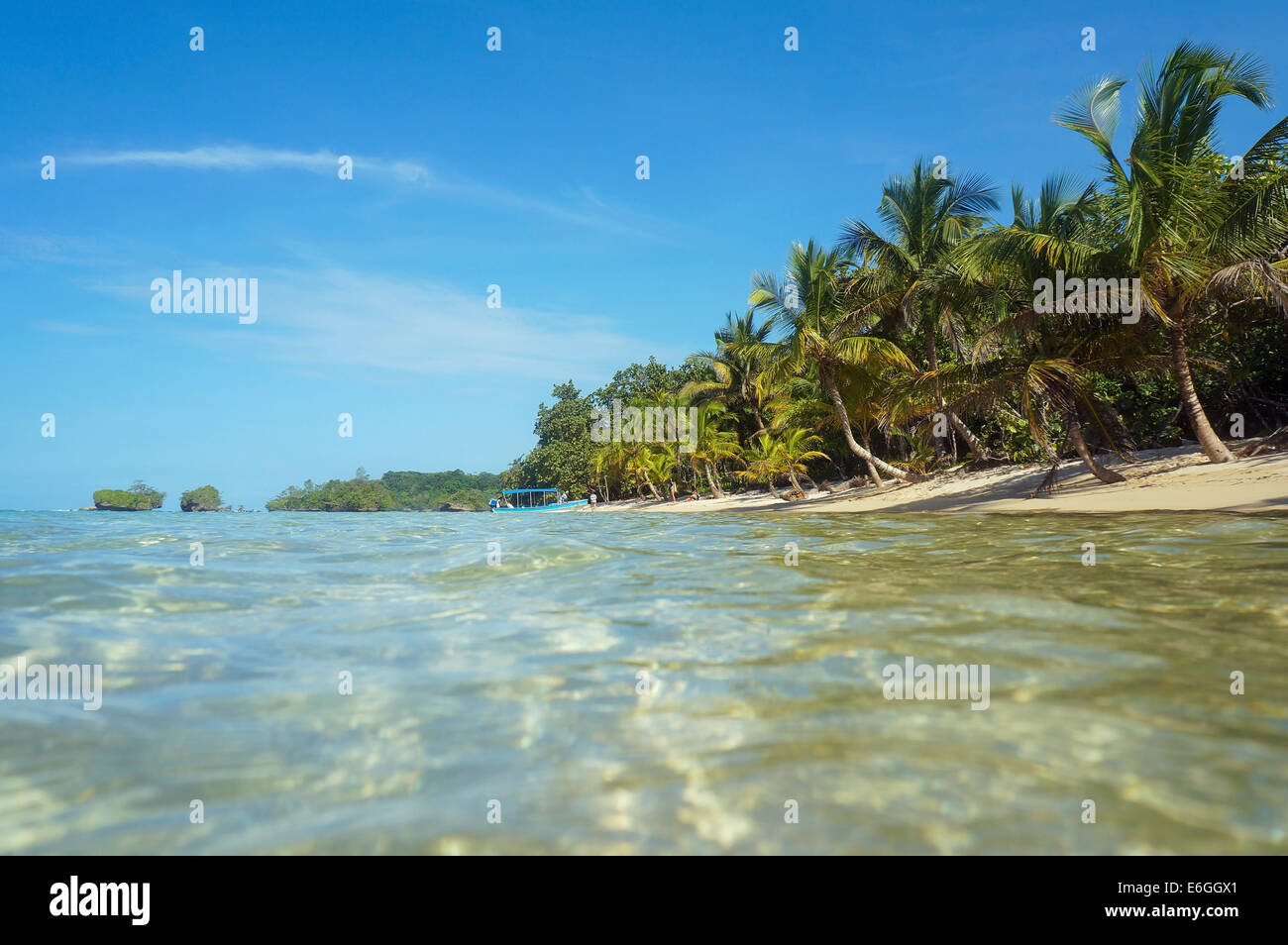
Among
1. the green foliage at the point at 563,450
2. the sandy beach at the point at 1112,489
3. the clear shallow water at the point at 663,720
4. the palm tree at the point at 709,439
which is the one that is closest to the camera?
the clear shallow water at the point at 663,720

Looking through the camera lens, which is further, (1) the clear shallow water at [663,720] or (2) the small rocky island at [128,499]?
(2) the small rocky island at [128,499]

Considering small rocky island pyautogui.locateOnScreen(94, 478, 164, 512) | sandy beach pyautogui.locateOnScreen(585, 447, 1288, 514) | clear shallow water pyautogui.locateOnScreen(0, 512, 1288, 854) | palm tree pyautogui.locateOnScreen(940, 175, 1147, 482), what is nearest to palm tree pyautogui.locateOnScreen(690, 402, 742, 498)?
sandy beach pyautogui.locateOnScreen(585, 447, 1288, 514)

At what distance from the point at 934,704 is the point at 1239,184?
50.5ft

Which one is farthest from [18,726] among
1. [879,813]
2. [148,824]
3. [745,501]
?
[745,501]

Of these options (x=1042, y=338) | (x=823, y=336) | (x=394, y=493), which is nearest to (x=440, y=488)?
(x=394, y=493)

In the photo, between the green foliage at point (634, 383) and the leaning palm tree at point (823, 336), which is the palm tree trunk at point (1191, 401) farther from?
the green foliage at point (634, 383)

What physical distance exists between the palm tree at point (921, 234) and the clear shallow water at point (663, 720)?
55.7ft

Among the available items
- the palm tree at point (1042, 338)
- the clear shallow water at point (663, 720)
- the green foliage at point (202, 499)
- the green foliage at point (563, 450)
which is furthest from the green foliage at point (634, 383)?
the green foliage at point (202, 499)

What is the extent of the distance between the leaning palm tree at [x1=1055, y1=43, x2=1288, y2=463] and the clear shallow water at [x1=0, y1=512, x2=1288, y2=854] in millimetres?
10180

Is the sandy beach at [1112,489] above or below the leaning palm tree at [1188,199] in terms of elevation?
below

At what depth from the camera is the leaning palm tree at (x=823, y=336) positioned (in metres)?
20.2

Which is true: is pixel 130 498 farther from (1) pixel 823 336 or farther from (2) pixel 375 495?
(1) pixel 823 336

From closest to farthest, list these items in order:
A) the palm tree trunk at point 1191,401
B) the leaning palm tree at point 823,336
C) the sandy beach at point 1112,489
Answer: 1. the sandy beach at point 1112,489
2. the palm tree trunk at point 1191,401
3. the leaning palm tree at point 823,336
